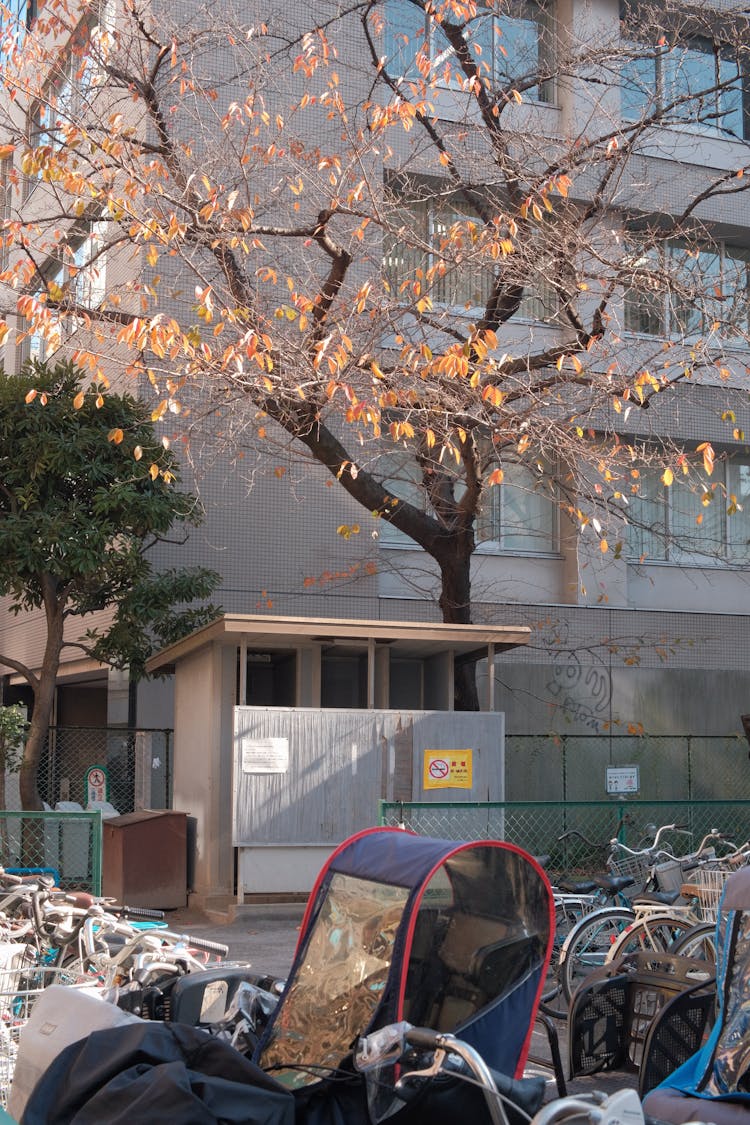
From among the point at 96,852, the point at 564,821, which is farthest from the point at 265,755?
the point at 564,821

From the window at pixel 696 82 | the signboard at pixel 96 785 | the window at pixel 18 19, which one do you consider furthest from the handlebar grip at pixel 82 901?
the window at pixel 696 82

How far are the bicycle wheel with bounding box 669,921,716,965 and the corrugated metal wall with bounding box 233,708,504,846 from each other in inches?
219

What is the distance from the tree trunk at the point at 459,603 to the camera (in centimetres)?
1552

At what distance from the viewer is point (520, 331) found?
19.6 m

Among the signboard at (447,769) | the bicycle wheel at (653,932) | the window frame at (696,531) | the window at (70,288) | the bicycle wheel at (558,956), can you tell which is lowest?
the bicycle wheel at (558,956)

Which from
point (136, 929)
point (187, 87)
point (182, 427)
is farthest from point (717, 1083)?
point (182, 427)

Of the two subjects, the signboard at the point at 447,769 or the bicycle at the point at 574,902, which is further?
the signboard at the point at 447,769

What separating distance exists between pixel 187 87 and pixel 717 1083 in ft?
38.3

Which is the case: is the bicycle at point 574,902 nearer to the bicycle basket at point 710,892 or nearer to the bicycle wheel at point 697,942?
the bicycle basket at point 710,892

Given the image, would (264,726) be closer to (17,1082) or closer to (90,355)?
(90,355)

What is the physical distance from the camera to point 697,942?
812 centimetres

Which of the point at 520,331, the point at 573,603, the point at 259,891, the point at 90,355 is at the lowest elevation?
the point at 259,891

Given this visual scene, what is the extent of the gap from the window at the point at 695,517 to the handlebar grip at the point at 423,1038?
53.3 feet

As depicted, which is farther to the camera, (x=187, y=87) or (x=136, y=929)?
(x=187, y=87)
